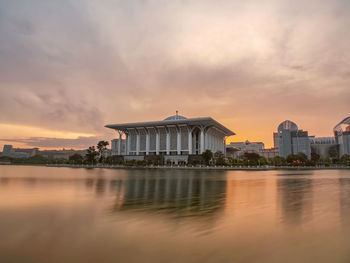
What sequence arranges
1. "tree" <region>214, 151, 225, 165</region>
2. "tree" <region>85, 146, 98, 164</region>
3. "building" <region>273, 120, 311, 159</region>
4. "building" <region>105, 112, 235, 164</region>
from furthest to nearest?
"building" <region>273, 120, 311, 159</region> < "tree" <region>85, 146, 98, 164</region> < "building" <region>105, 112, 235, 164</region> < "tree" <region>214, 151, 225, 165</region>

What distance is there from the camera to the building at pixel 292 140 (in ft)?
527

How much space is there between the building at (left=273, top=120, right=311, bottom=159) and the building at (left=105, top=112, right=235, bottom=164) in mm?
72585

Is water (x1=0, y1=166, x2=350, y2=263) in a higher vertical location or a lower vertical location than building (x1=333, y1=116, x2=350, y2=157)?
lower

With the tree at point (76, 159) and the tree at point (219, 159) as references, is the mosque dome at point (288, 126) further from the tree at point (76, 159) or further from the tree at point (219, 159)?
the tree at point (76, 159)

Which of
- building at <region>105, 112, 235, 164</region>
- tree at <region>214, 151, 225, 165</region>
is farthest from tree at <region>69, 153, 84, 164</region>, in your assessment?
tree at <region>214, 151, 225, 165</region>

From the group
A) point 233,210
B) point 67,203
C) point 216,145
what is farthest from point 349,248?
point 216,145

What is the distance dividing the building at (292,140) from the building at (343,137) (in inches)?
908

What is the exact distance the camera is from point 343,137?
162000 mm

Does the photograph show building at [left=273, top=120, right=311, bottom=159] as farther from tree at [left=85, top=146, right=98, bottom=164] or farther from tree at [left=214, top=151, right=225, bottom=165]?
tree at [left=85, top=146, right=98, bottom=164]

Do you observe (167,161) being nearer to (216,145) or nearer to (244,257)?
(216,145)

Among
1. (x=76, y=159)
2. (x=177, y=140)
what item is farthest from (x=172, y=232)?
(x=76, y=159)

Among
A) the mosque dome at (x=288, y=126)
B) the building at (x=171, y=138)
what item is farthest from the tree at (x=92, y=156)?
the mosque dome at (x=288, y=126)

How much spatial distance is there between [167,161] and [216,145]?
101 feet

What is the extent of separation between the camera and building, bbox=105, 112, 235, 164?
313ft
